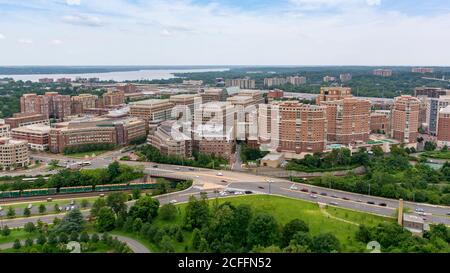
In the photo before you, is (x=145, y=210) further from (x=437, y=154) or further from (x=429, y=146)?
(x=429, y=146)

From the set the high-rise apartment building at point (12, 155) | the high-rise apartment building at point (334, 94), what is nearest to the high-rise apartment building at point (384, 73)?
the high-rise apartment building at point (334, 94)

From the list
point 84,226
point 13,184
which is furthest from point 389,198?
point 13,184

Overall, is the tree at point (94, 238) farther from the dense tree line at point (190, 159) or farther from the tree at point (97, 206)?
the dense tree line at point (190, 159)

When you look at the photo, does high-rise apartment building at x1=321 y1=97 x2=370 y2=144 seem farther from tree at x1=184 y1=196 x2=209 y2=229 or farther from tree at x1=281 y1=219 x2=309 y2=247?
tree at x1=281 y1=219 x2=309 y2=247

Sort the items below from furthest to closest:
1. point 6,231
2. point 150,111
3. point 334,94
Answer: point 150,111, point 334,94, point 6,231

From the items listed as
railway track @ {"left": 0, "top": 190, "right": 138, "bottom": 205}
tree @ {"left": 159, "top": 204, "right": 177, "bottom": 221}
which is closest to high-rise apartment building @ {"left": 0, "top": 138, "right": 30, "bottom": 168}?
railway track @ {"left": 0, "top": 190, "right": 138, "bottom": 205}

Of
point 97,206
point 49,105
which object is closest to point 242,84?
point 49,105

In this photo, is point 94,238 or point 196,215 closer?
point 94,238
